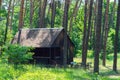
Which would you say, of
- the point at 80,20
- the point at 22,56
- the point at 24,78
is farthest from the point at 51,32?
the point at 80,20

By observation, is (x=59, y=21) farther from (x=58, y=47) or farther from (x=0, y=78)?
(x=0, y=78)

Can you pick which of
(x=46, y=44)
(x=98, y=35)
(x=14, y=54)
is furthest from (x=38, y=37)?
(x=14, y=54)

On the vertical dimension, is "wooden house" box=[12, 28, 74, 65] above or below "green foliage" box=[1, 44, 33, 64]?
below

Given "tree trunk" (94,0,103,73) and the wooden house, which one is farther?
the wooden house

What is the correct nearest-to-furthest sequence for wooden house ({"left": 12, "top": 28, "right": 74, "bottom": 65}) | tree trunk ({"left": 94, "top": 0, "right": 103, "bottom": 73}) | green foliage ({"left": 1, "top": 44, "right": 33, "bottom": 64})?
green foliage ({"left": 1, "top": 44, "right": 33, "bottom": 64})
tree trunk ({"left": 94, "top": 0, "right": 103, "bottom": 73})
wooden house ({"left": 12, "top": 28, "right": 74, "bottom": 65})

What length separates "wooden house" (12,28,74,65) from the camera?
115 feet

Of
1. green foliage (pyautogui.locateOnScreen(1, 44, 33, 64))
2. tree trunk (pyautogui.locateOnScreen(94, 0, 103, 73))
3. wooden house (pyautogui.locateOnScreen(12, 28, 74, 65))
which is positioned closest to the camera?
green foliage (pyautogui.locateOnScreen(1, 44, 33, 64))

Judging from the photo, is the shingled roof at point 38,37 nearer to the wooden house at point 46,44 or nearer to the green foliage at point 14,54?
the wooden house at point 46,44

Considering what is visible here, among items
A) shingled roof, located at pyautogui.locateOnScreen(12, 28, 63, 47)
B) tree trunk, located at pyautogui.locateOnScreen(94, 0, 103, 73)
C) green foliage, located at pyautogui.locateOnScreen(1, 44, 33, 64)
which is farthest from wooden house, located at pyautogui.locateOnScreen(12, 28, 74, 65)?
green foliage, located at pyautogui.locateOnScreen(1, 44, 33, 64)

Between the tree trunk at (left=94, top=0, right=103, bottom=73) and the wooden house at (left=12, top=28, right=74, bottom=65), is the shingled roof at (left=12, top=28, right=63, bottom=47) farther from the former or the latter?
the tree trunk at (left=94, top=0, right=103, bottom=73)

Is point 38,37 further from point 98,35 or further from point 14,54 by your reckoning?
point 14,54

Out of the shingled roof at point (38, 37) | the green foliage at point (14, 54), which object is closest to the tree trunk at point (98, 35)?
the green foliage at point (14, 54)

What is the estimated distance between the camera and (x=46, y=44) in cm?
3469

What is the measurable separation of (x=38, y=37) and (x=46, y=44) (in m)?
2.13
